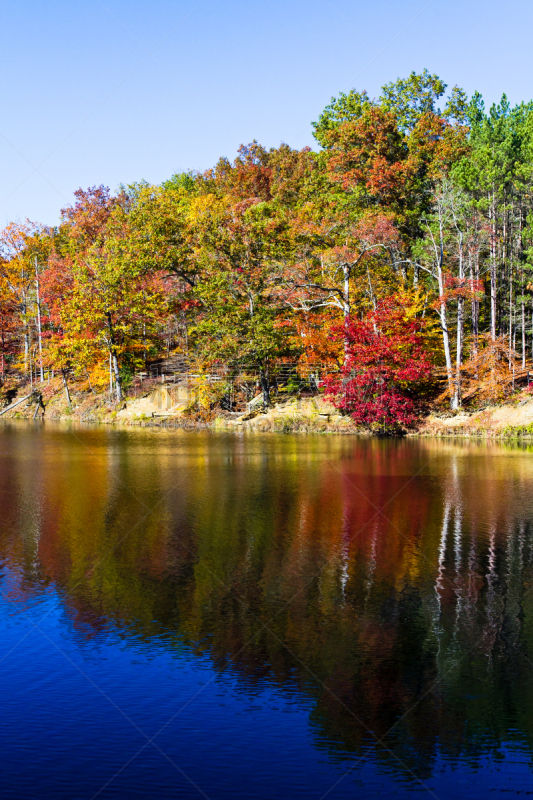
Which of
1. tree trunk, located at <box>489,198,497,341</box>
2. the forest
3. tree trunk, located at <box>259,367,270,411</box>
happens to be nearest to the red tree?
the forest

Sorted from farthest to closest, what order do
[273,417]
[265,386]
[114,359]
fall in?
[114,359] < [265,386] < [273,417]

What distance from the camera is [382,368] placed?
44.2 meters

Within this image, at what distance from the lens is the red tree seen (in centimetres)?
4409

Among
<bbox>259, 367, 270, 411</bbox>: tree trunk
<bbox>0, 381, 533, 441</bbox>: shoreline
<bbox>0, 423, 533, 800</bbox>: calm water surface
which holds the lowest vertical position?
<bbox>0, 423, 533, 800</bbox>: calm water surface

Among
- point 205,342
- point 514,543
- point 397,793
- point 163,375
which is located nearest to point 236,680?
point 397,793

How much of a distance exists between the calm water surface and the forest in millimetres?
23471

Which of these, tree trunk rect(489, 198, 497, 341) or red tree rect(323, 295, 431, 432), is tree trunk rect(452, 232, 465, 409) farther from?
tree trunk rect(489, 198, 497, 341)

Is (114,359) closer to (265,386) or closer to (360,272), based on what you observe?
(265,386)

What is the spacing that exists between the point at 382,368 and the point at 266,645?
1358 inches

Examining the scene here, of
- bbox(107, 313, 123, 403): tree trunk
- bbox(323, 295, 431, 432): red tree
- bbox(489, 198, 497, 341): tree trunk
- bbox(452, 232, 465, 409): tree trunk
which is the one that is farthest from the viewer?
bbox(107, 313, 123, 403): tree trunk

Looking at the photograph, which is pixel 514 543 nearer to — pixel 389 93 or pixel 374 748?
pixel 374 748

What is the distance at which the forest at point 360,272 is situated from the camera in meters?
44.9

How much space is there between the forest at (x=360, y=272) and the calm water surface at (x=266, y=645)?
2347 cm

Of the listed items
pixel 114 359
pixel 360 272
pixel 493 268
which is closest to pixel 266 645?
pixel 493 268
